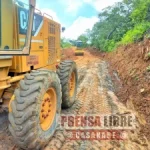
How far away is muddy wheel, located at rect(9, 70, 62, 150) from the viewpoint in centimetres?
358

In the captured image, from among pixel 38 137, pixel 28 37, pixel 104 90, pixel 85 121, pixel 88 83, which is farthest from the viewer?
pixel 88 83

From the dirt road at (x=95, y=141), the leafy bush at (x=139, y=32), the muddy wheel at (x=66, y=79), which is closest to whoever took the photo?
the dirt road at (x=95, y=141)

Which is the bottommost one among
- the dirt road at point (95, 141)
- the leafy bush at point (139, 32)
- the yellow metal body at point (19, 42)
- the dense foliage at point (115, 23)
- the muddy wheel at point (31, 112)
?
the dirt road at point (95, 141)

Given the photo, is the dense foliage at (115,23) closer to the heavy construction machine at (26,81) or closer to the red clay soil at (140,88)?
the red clay soil at (140,88)

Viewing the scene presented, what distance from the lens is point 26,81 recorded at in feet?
12.6

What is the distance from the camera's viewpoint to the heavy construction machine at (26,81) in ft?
11.9

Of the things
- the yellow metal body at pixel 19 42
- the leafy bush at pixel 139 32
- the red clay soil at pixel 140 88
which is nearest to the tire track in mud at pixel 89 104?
the red clay soil at pixel 140 88

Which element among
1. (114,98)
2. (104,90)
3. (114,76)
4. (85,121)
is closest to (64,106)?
(85,121)

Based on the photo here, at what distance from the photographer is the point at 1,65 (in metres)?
3.83

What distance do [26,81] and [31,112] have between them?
50cm

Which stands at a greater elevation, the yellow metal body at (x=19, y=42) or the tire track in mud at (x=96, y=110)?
the yellow metal body at (x=19, y=42)

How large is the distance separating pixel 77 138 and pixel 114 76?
8455 millimetres

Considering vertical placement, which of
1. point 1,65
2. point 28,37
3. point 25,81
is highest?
point 28,37

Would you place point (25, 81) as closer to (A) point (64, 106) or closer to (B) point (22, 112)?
(B) point (22, 112)
